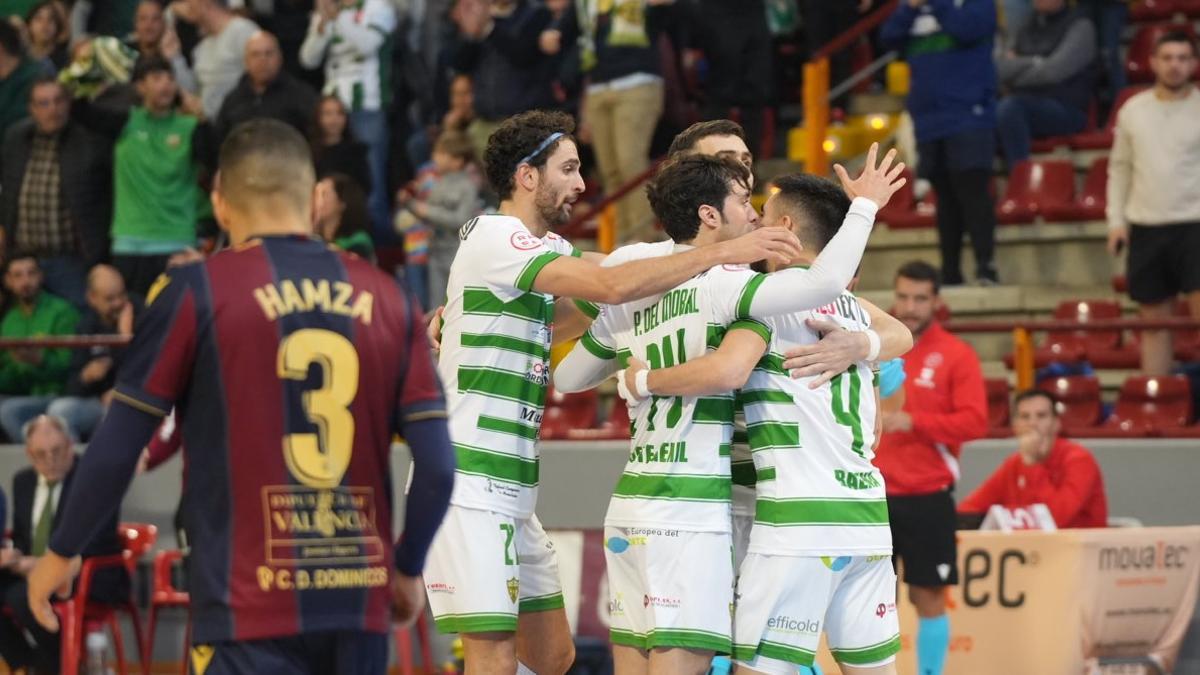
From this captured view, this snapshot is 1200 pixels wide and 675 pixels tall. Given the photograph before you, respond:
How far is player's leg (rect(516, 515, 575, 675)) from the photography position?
6.23 meters

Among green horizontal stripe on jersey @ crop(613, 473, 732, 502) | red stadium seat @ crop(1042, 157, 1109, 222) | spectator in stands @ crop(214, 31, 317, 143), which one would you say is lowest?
green horizontal stripe on jersey @ crop(613, 473, 732, 502)

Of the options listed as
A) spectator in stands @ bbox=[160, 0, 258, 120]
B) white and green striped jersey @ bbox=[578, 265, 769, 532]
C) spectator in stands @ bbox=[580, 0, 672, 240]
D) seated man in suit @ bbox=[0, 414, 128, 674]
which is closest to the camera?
white and green striped jersey @ bbox=[578, 265, 769, 532]

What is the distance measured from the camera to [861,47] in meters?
14.7

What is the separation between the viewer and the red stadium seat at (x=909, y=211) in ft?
42.9

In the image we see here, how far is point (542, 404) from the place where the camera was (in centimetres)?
629

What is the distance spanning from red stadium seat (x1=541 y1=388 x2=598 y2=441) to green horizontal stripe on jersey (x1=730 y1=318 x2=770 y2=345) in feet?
21.0

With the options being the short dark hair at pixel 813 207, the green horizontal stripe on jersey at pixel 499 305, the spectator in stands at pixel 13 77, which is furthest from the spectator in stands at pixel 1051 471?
the spectator in stands at pixel 13 77

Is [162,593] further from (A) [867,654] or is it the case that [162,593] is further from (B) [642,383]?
(A) [867,654]

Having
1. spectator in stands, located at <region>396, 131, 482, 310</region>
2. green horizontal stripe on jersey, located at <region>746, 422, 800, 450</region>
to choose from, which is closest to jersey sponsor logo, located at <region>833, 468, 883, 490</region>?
green horizontal stripe on jersey, located at <region>746, 422, 800, 450</region>

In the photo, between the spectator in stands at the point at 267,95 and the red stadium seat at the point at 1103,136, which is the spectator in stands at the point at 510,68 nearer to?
the spectator in stands at the point at 267,95

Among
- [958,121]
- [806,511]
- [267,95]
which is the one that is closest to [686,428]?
[806,511]

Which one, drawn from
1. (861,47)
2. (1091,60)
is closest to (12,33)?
(861,47)

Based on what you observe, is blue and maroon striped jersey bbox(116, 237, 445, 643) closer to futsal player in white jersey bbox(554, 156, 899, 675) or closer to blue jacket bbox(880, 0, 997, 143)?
futsal player in white jersey bbox(554, 156, 899, 675)

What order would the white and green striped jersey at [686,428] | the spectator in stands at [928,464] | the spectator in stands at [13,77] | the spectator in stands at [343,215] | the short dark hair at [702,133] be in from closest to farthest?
the white and green striped jersey at [686,428]
the short dark hair at [702,133]
the spectator in stands at [928,464]
the spectator in stands at [343,215]
the spectator in stands at [13,77]
